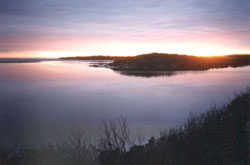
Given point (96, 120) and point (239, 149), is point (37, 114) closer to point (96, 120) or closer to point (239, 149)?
point (96, 120)

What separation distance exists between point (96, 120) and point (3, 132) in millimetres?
3824

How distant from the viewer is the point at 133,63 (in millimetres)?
55625

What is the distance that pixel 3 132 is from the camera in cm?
643

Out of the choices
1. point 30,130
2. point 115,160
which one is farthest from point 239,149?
point 30,130

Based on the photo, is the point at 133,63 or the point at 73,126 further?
the point at 133,63

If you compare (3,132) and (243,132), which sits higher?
(243,132)

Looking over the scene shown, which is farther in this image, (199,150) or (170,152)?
(199,150)

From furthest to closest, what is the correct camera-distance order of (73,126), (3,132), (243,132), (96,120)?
(96,120) < (73,126) < (3,132) < (243,132)

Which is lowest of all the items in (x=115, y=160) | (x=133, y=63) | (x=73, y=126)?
(x=73, y=126)

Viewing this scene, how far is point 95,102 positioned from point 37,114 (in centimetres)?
394

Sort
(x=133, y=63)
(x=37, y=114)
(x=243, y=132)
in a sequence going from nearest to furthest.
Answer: (x=243, y=132), (x=37, y=114), (x=133, y=63)

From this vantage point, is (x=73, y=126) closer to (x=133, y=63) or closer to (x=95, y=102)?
(x=95, y=102)

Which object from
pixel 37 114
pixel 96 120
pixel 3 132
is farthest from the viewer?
pixel 37 114

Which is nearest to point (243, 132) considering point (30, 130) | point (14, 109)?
point (30, 130)
